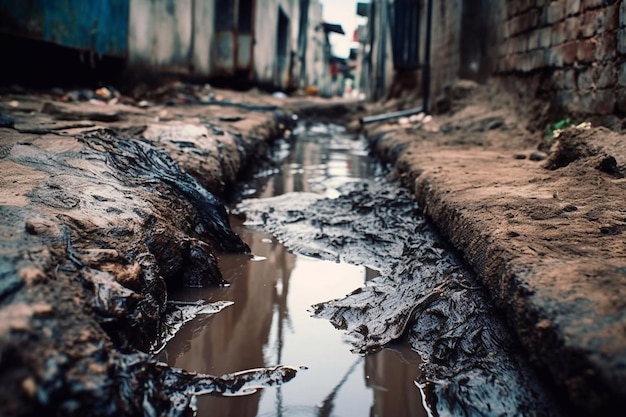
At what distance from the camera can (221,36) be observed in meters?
9.70

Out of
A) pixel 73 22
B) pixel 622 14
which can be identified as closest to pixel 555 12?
pixel 622 14

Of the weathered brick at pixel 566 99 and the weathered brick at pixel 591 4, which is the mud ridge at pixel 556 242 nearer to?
the weathered brick at pixel 566 99

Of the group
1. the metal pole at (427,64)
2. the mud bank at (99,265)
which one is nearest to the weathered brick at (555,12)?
the mud bank at (99,265)

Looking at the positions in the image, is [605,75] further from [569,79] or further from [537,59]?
[537,59]

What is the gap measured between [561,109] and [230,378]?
3.37 m

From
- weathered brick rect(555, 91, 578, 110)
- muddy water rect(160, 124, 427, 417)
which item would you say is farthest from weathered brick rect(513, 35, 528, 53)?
muddy water rect(160, 124, 427, 417)

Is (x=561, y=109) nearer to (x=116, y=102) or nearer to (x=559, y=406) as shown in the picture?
(x=559, y=406)

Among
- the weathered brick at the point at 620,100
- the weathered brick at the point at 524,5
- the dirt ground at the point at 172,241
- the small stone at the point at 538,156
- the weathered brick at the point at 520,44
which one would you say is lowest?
the dirt ground at the point at 172,241

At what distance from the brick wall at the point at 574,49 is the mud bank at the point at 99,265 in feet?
7.58

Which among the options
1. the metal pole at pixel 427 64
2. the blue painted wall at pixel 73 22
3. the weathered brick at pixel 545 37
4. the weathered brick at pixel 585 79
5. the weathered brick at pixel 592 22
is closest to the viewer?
the weathered brick at pixel 592 22

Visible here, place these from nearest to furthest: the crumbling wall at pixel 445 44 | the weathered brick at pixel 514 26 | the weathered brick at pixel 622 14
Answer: the weathered brick at pixel 622 14 → the weathered brick at pixel 514 26 → the crumbling wall at pixel 445 44

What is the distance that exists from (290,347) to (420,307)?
43 centimetres

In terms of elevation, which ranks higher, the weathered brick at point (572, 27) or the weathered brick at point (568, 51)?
the weathered brick at point (572, 27)

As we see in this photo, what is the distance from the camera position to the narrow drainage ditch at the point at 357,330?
4.21 ft
